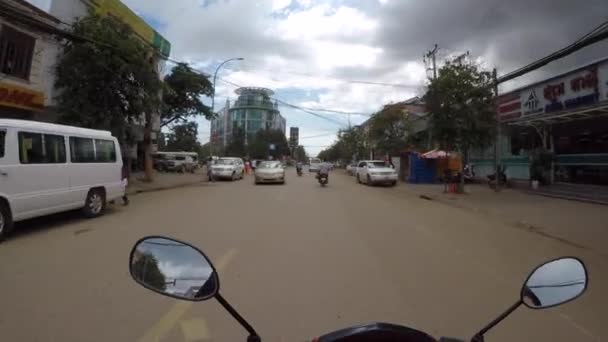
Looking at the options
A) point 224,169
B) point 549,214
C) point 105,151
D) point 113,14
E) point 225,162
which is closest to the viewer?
point 105,151

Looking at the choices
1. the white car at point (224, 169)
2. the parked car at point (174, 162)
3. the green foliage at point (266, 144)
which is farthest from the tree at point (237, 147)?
the white car at point (224, 169)

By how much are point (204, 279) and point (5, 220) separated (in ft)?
24.3

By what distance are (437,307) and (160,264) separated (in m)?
3.15

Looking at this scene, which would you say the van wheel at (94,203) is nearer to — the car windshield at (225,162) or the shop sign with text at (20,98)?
the shop sign with text at (20,98)

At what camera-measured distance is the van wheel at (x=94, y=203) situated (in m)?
10.3

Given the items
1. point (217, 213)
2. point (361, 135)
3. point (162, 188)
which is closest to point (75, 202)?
point (217, 213)

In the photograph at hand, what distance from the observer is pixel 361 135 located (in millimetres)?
61031

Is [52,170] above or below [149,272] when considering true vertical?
above

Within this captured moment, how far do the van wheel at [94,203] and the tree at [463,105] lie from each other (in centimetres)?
1399

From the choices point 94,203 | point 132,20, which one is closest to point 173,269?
point 94,203

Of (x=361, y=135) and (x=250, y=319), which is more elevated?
(x=361, y=135)

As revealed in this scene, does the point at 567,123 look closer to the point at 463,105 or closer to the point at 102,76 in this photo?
the point at 463,105

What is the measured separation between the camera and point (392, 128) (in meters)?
39.6

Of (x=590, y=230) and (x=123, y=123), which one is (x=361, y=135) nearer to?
(x=123, y=123)
